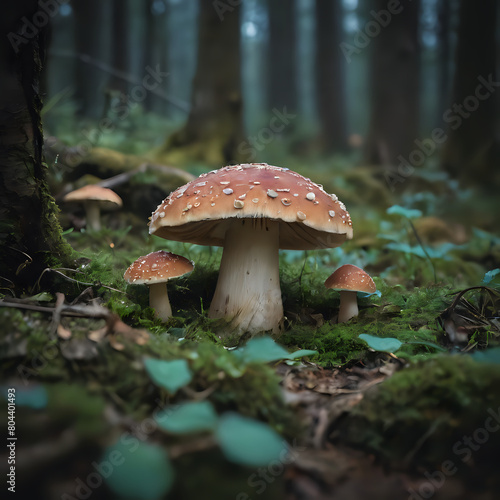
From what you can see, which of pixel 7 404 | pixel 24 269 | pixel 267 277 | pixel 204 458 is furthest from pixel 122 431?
pixel 267 277

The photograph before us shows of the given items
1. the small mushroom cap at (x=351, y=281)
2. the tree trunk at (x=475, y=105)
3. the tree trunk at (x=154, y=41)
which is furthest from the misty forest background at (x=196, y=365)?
the tree trunk at (x=154, y=41)

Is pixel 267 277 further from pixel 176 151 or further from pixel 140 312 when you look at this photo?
pixel 176 151

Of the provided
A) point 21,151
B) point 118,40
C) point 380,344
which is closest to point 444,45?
point 118,40

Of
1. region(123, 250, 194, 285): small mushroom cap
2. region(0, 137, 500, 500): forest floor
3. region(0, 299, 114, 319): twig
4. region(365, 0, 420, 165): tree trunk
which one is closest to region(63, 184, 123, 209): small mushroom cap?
region(123, 250, 194, 285): small mushroom cap

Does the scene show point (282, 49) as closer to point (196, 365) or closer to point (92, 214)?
point (92, 214)

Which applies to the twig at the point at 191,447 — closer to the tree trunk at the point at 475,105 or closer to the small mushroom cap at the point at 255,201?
the small mushroom cap at the point at 255,201

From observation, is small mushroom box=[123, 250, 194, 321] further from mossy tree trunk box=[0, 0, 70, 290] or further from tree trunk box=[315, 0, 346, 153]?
→ tree trunk box=[315, 0, 346, 153]
